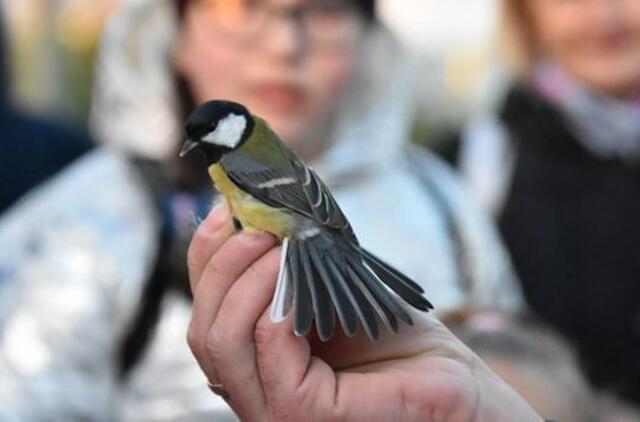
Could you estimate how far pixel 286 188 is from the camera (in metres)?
1.86

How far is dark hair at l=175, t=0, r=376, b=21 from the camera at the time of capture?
321 centimetres

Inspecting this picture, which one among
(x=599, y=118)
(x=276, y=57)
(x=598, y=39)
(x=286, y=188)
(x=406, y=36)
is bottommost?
(x=406, y=36)

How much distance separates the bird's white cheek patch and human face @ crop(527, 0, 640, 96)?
1860 mm

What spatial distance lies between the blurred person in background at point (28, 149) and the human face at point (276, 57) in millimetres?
863

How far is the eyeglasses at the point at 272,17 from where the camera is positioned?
3.04 m

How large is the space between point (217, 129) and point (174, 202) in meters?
0.98

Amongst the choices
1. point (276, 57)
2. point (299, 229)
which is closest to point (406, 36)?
point (276, 57)

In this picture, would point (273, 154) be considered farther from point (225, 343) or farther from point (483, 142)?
point (483, 142)

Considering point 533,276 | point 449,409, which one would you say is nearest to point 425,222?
point 533,276

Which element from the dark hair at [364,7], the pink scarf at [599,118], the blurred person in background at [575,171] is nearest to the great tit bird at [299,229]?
the dark hair at [364,7]

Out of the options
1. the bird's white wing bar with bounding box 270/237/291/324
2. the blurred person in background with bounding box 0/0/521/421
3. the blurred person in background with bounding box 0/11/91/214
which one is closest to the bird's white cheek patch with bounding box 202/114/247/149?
the bird's white wing bar with bounding box 270/237/291/324

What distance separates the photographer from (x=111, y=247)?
276cm

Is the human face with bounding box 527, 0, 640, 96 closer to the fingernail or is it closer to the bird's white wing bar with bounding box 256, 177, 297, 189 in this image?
the bird's white wing bar with bounding box 256, 177, 297, 189

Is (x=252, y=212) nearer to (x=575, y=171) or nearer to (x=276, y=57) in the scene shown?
(x=276, y=57)
